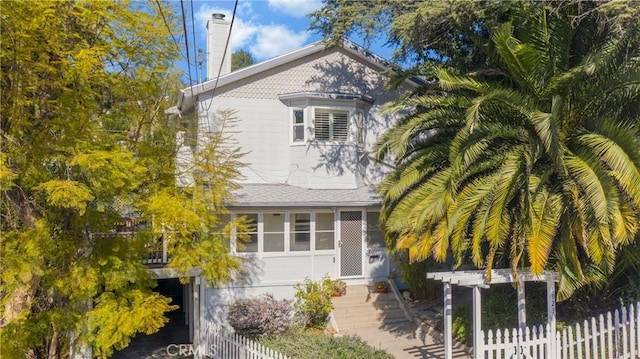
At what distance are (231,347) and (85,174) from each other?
5.57 meters

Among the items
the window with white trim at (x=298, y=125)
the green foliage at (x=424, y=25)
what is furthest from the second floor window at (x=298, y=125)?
the green foliage at (x=424, y=25)

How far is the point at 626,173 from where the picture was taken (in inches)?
320

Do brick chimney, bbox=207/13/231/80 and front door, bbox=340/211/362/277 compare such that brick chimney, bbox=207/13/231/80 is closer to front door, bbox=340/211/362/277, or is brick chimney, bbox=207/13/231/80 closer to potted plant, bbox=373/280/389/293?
front door, bbox=340/211/362/277

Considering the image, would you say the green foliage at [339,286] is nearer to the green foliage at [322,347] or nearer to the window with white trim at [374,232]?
the window with white trim at [374,232]

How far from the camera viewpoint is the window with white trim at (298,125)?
15820 millimetres

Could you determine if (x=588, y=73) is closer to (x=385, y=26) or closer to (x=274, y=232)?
(x=385, y=26)

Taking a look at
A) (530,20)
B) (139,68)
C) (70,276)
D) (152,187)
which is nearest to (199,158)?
(152,187)

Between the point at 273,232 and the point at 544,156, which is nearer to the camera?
the point at 544,156

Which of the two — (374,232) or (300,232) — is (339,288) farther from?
(374,232)

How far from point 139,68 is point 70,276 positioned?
3306 millimetres

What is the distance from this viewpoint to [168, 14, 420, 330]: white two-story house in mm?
14117

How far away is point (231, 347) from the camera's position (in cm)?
1062

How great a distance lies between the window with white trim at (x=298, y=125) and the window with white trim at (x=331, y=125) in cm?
47

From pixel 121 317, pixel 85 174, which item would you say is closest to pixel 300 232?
pixel 121 317
